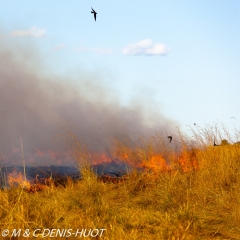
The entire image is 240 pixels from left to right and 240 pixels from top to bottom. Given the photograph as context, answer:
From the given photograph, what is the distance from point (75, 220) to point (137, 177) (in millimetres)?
3909

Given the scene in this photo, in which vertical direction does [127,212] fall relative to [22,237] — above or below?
below

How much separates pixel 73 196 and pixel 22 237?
221 cm

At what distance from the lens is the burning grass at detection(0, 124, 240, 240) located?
463 centimetres

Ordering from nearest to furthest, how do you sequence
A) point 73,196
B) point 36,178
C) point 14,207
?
point 14,207 → point 73,196 → point 36,178

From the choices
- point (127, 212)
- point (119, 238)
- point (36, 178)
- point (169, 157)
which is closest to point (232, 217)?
point (127, 212)

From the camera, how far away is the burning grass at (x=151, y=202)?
4633 millimetres

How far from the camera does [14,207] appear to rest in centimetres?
468

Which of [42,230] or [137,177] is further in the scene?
[137,177]

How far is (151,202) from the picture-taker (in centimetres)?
710

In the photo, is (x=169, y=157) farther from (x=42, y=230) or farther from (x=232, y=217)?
(x=42, y=230)

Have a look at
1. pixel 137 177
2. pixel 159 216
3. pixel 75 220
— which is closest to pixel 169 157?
pixel 137 177

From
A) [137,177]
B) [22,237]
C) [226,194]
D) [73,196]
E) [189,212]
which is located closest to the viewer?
[22,237]

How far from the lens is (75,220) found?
16.1 ft

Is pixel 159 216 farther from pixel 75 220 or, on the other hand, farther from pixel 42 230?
pixel 42 230
